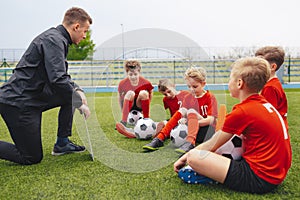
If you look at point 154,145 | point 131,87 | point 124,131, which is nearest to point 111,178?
point 154,145

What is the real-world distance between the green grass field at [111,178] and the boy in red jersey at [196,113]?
6.0 inches

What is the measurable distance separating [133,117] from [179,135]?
123cm

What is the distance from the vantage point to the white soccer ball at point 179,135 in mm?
3281

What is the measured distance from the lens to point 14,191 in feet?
7.32

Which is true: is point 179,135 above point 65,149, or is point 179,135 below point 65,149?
above

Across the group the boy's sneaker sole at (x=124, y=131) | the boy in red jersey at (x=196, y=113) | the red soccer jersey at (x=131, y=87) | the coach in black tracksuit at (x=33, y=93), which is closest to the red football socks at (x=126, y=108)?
the red soccer jersey at (x=131, y=87)

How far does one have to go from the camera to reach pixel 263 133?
2.00m

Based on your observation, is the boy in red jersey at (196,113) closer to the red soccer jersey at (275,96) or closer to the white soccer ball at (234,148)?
the red soccer jersey at (275,96)

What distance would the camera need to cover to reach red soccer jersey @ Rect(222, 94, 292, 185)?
199 cm

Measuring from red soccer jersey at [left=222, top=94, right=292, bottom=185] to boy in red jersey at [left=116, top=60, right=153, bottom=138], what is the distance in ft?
7.80

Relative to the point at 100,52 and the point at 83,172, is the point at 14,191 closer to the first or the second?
the point at 83,172

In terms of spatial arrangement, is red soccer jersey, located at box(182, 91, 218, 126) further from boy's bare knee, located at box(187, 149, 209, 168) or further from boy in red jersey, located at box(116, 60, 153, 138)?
boy's bare knee, located at box(187, 149, 209, 168)

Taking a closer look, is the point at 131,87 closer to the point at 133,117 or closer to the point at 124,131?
the point at 133,117

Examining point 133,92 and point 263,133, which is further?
point 133,92
